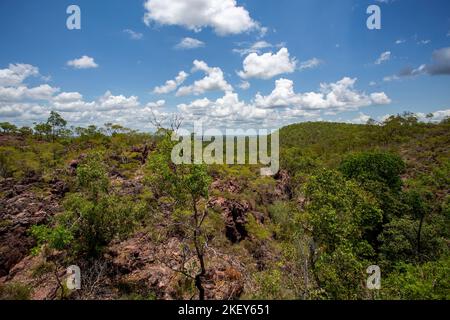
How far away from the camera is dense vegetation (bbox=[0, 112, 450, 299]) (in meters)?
12.4

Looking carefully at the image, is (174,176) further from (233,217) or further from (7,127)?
(7,127)

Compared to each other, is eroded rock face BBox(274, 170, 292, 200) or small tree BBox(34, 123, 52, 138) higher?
small tree BBox(34, 123, 52, 138)

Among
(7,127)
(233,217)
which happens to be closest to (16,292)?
(233,217)

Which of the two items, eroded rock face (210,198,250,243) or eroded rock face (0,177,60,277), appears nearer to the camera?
eroded rock face (0,177,60,277)

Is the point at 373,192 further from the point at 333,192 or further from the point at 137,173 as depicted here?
the point at 137,173

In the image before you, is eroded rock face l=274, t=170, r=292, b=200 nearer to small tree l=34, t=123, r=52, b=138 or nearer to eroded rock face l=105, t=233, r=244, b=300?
eroded rock face l=105, t=233, r=244, b=300

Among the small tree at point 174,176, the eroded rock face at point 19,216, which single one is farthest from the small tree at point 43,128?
the small tree at point 174,176

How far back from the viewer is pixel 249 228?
31719mm

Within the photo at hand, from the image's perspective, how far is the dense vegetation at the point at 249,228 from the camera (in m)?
12.4
